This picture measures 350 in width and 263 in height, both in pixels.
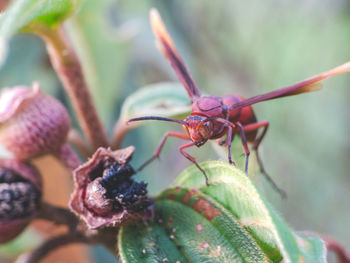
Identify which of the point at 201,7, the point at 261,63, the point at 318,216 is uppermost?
the point at 201,7

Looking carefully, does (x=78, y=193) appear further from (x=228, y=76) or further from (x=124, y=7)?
(x=228, y=76)

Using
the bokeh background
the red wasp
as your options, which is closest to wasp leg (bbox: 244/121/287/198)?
the red wasp

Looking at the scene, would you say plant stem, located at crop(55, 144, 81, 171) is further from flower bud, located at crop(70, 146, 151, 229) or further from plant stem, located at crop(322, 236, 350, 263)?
plant stem, located at crop(322, 236, 350, 263)

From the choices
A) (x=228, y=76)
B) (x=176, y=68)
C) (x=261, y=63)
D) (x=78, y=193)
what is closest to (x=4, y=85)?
(x=176, y=68)

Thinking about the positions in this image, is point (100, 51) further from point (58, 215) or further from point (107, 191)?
point (107, 191)

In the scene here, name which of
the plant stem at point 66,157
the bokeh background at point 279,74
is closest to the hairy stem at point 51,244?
the plant stem at point 66,157

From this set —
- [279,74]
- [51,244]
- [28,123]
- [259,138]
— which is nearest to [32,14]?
[28,123]

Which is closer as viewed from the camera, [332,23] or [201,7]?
[201,7]
